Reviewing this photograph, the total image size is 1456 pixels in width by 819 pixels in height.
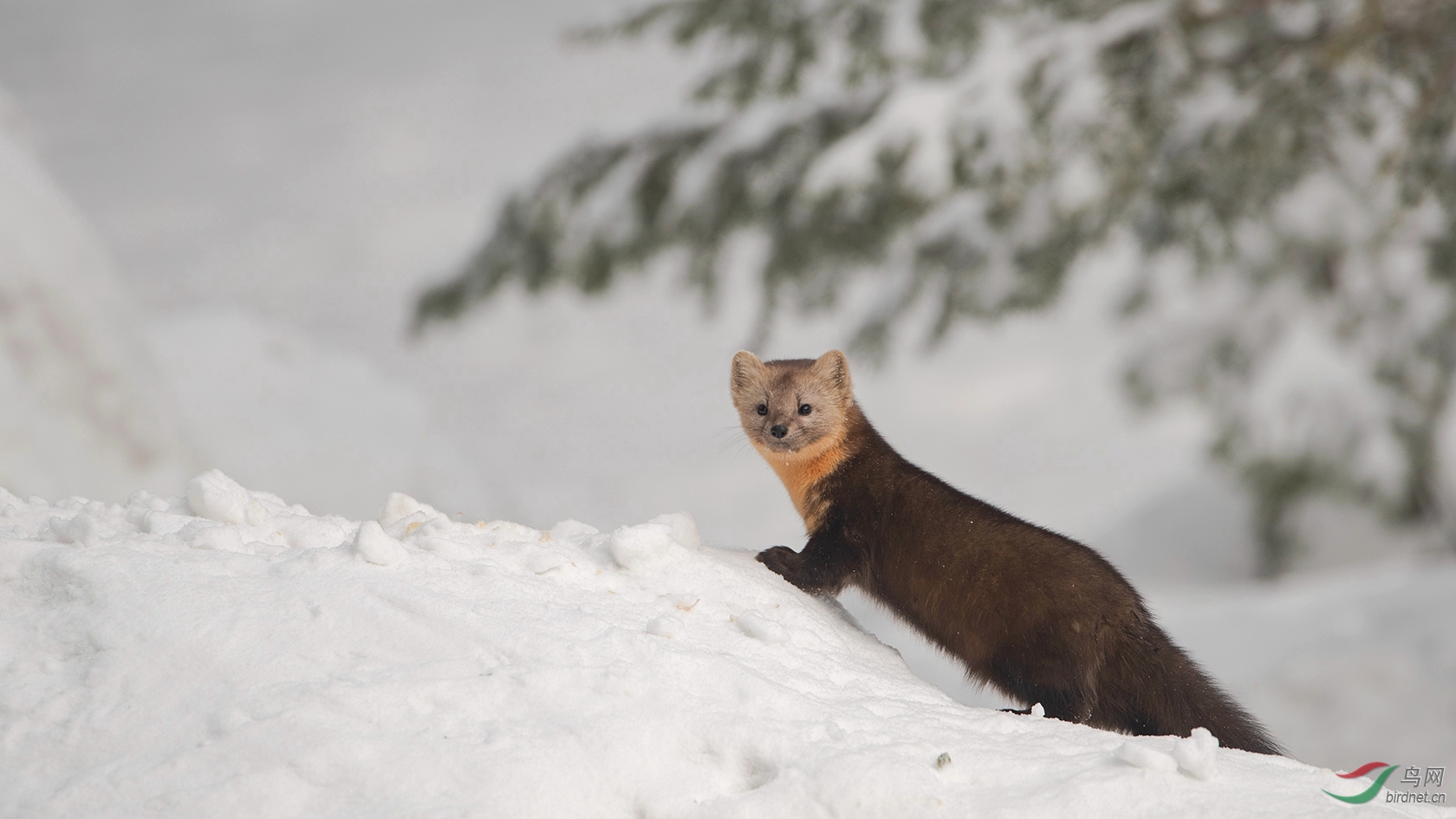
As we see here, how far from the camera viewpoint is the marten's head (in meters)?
3.23

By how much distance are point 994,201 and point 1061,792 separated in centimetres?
400

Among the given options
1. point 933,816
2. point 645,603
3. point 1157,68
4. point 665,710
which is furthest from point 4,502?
point 1157,68

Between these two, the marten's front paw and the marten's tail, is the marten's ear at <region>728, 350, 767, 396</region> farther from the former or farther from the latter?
the marten's tail

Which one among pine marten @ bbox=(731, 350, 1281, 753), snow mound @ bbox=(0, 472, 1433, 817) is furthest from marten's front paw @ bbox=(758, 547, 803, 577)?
snow mound @ bbox=(0, 472, 1433, 817)

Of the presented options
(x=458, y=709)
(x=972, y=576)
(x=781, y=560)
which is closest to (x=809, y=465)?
(x=781, y=560)

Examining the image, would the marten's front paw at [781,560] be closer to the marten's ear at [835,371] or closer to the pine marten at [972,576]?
the pine marten at [972,576]

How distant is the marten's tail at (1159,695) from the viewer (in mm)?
2652

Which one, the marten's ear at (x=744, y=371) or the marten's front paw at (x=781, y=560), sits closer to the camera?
the marten's front paw at (x=781, y=560)

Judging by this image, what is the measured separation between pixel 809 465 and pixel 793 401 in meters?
0.18

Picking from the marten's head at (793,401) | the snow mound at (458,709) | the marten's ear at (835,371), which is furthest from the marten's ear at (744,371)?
the snow mound at (458,709)

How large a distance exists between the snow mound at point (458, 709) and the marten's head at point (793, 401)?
3.08 ft

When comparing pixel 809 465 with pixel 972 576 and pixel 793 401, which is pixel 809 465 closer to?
pixel 793 401

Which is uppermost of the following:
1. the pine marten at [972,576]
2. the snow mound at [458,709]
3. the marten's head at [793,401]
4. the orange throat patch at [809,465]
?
the marten's head at [793,401]

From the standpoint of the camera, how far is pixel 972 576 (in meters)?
2.84
